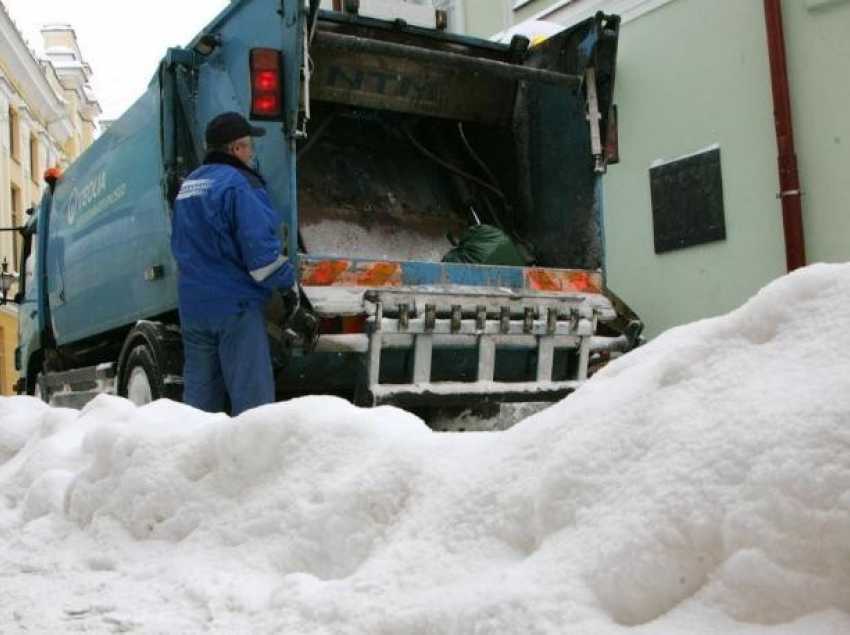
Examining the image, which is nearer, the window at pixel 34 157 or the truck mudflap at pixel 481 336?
the truck mudflap at pixel 481 336

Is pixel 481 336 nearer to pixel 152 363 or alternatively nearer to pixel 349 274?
pixel 349 274

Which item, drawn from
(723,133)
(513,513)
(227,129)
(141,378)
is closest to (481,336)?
(227,129)

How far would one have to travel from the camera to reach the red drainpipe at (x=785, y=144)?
7.10 meters

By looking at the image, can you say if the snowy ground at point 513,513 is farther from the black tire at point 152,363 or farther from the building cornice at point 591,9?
the building cornice at point 591,9

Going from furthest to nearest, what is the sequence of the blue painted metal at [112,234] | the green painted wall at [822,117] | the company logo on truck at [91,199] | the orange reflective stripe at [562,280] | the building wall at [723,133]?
1. the building wall at [723,133]
2. the green painted wall at [822,117]
3. the company logo on truck at [91,199]
4. the blue painted metal at [112,234]
5. the orange reflective stripe at [562,280]

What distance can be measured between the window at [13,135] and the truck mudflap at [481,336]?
2176 cm

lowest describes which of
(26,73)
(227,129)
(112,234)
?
(112,234)

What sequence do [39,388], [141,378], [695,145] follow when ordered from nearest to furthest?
1. [141,378]
2. [39,388]
3. [695,145]

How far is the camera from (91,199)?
6.23 m

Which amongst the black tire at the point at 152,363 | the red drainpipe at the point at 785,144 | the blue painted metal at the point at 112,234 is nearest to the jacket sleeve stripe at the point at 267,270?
the black tire at the point at 152,363

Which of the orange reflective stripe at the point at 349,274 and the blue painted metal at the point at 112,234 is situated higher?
the blue painted metal at the point at 112,234

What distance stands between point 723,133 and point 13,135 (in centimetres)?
2046

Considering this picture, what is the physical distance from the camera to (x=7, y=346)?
21.3 metres

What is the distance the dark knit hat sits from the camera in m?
4.33
